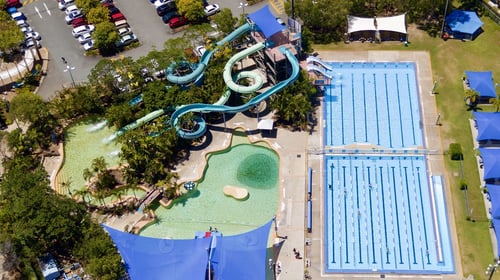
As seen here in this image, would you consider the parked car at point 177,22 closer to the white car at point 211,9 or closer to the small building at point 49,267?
the white car at point 211,9

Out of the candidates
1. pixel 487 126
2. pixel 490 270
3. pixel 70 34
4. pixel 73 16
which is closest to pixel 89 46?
pixel 70 34

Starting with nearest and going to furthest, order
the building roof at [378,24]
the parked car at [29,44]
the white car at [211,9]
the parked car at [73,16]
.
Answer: the building roof at [378,24] → the parked car at [29,44] → the white car at [211,9] → the parked car at [73,16]

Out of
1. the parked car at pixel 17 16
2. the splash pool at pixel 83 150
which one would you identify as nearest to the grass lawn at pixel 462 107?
A: the splash pool at pixel 83 150

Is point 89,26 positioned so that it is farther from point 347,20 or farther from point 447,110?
point 447,110

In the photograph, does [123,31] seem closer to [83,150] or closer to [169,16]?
[169,16]

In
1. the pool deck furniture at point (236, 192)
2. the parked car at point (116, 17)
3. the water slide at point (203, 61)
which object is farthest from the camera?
the parked car at point (116, 17)

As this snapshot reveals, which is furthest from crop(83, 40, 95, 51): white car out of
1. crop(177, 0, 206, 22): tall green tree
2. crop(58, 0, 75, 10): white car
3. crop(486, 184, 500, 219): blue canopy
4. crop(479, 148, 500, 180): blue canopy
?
crop(486, 184, 500, 219): blue canopy
